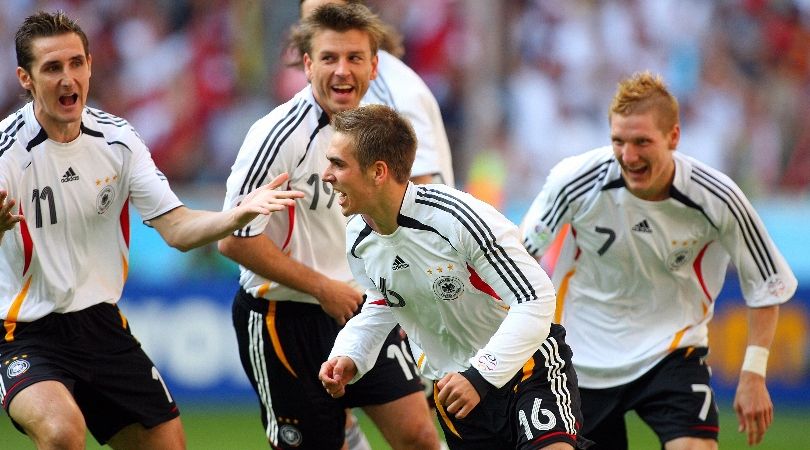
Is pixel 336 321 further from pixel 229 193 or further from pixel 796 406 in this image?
pixel 796 406

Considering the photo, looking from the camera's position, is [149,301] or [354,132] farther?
[149,301]

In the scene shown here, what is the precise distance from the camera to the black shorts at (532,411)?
17.0ft

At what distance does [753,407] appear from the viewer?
6.09 metres

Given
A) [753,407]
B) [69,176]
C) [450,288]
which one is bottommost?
[753,407]

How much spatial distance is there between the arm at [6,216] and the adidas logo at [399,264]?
164 centimetres

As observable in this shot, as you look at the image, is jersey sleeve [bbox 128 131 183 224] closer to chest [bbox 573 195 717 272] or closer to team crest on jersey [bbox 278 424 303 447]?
team crest on jersey [bbox 278 424 303 447]

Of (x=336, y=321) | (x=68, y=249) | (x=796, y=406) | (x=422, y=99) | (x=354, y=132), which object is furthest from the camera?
(x=796, y=406)

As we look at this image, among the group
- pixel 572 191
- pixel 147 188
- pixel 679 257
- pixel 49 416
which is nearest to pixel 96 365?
pixel 49 416

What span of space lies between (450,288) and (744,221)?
168cm

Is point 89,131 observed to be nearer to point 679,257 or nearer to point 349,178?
point 349,178

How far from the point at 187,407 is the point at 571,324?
5.35 meters

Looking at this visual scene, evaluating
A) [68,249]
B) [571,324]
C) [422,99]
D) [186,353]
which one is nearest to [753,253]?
[571,324]

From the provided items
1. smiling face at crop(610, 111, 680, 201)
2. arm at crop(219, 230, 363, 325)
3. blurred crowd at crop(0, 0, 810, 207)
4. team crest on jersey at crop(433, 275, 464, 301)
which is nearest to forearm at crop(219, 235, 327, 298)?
arm at crop(219, 230, 363, 325)

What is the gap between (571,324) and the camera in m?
6.73
